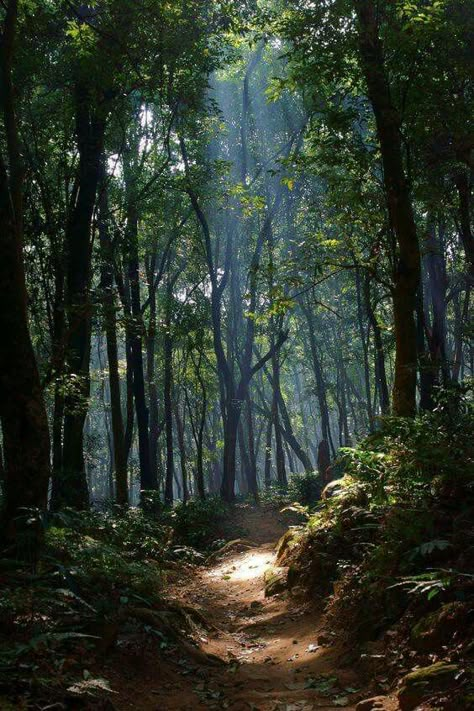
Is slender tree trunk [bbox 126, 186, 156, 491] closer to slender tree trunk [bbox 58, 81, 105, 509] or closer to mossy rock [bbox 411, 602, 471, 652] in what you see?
slender tree trunk [bbox 58, 81, 105, 509]

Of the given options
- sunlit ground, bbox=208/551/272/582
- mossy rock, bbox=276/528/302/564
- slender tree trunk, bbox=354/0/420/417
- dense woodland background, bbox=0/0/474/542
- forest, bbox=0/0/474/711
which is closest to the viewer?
forest, bbox=0/0/474/711

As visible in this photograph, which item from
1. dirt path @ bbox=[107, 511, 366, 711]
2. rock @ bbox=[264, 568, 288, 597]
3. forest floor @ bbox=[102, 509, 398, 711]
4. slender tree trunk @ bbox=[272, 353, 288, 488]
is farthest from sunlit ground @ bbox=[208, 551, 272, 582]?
slender tree trunk @ bbox=[272, 353, 288, 488]

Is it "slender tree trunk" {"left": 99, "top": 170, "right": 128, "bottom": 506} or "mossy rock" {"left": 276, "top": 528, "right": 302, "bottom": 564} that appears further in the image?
"slender tree trunk" {"left": 99, "top": 170, "right": 128, "bottom": 506}

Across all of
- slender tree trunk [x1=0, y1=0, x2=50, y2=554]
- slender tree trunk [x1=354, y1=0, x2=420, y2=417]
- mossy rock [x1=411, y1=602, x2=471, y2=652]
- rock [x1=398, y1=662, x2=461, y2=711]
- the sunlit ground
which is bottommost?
the sunlit ground

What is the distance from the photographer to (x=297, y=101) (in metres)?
24.4

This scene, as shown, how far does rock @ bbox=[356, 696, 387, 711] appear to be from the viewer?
3.97 m

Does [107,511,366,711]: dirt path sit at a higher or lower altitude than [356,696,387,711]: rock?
lower

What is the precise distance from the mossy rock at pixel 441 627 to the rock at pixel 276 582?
13.3 ft

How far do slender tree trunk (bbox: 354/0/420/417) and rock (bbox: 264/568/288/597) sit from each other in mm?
2767

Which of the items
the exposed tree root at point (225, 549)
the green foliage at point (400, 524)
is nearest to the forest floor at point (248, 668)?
the green foliage at point (400, 524)

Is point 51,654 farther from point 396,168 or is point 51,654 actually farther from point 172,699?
point 396,168

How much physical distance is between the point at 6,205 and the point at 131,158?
45.0 feet

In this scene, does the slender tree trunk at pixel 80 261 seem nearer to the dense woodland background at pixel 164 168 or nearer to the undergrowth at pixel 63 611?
the dense woodland background at pixel 164 168

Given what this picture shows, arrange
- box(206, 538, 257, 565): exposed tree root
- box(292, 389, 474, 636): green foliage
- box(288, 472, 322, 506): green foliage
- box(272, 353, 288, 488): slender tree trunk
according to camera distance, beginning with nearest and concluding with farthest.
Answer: box(292, 389, 474, 636): green foliage
box(206, 538, 257, 565): exposed tree root
box(288, 472, 322, 506): green foliage
box(272, 353, 288, 488): slender tree trunk
